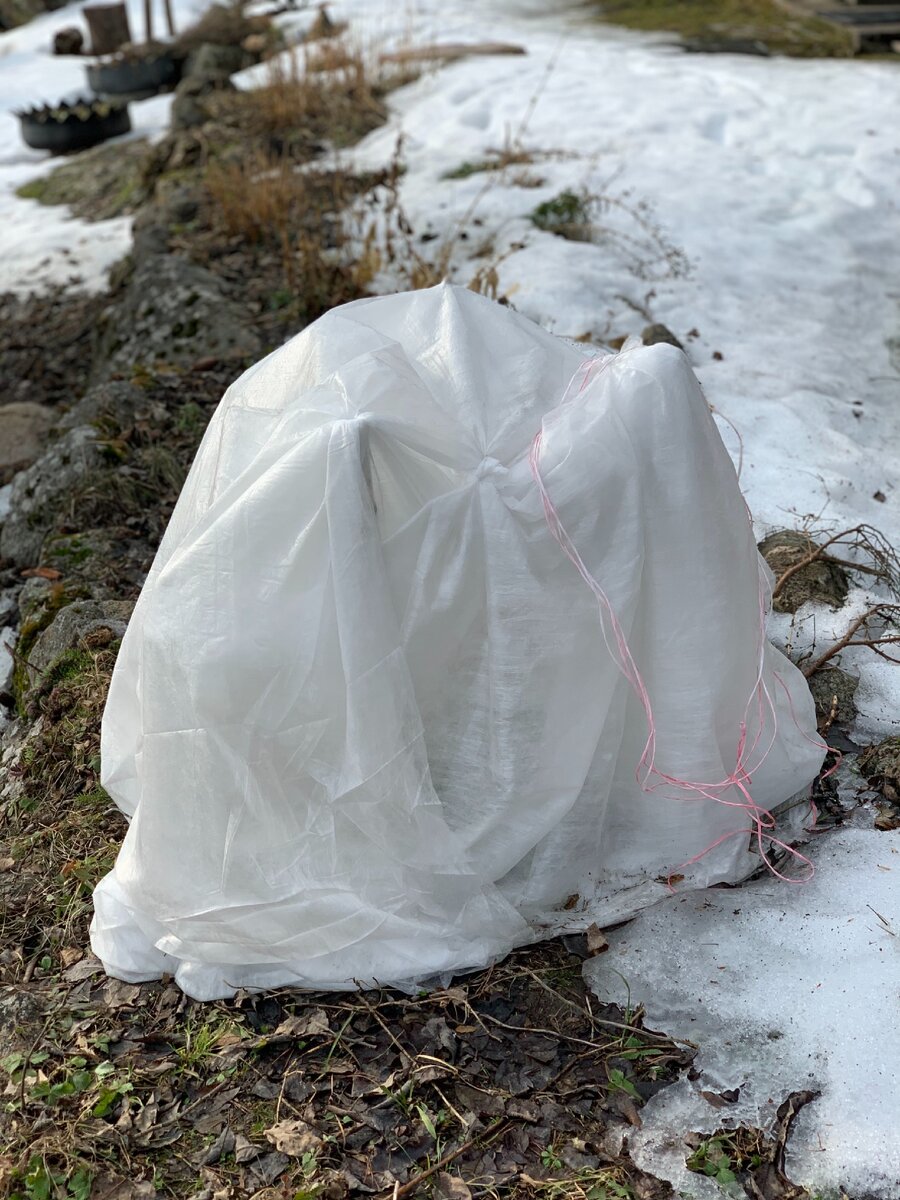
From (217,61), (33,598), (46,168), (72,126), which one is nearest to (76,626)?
(33,598)

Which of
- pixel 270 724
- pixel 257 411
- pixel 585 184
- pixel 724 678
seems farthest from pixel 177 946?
pixel 585 184

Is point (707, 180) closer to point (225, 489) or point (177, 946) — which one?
point (225, 489)

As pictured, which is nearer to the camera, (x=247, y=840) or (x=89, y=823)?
(x=247, y=840)

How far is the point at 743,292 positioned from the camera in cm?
531

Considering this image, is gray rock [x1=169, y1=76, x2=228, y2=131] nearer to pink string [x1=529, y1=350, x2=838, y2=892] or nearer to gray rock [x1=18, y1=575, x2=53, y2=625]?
gray rock [x1=18, y1=575, x2=53, y2=625]

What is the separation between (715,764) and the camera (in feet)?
7.54

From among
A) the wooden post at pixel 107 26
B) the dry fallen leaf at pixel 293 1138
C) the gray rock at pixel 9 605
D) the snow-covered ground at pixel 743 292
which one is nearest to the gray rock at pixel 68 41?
the wooden post at pixel 107 26

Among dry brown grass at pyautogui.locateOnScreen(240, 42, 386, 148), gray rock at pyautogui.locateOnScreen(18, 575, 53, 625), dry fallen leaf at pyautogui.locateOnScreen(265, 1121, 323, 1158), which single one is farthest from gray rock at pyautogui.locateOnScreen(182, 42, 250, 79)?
dry fallen leaf at pyautogui.locateOnScreen(265, 1121, 323, 1158)

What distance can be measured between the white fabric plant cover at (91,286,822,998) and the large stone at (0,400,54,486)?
116 inches

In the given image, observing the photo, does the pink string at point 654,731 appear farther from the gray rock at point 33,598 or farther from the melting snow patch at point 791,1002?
the gray rock at point 33,598

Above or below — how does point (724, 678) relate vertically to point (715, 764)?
above

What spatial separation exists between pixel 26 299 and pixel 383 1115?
21.5 ft

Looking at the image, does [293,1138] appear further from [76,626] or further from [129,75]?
[129,75]

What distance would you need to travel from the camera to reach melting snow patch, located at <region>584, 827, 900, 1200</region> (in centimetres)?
193
